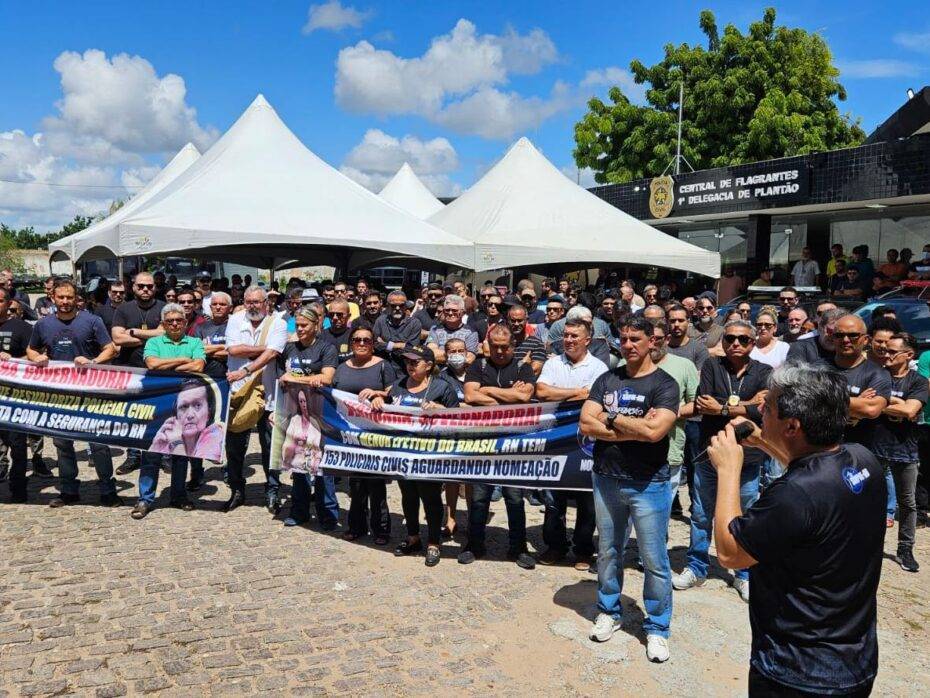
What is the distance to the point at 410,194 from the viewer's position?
27234mm

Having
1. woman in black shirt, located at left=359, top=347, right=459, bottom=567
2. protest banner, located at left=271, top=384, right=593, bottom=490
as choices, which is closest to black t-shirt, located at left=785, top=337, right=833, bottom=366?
protest banner, located at left=271, top=384, right=593, bottom=490

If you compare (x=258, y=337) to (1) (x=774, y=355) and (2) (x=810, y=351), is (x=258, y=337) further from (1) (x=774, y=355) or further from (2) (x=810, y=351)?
(2) (x=810, y=351)

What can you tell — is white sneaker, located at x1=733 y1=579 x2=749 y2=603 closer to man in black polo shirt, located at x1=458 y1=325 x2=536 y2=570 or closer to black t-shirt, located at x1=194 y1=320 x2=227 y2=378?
man in black polo shirt, located at x1=458 y1=325 x2=536 y2=570

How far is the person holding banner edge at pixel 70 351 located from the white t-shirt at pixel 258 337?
1.11 m

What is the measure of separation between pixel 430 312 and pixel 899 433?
Result: 6286 mm

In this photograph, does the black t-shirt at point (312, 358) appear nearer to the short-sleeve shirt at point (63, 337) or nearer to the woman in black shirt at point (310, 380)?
the woman in black shirt at point (310, 380)

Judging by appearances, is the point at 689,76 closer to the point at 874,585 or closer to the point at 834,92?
the point at 834,92

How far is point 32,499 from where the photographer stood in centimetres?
711

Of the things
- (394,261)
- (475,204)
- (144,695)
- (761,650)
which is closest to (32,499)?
(144,695)

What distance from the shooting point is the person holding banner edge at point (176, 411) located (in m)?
6.73

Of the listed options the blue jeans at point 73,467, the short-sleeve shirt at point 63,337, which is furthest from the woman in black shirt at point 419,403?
the short-sleeve shirt at point 63,337

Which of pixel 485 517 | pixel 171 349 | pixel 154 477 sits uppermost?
pixel 171 349

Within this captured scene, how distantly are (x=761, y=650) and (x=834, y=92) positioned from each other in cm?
3228

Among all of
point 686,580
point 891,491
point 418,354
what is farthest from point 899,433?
point 418,354
